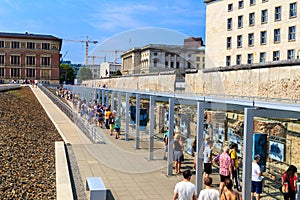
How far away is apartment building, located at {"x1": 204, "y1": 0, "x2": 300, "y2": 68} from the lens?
36906mm

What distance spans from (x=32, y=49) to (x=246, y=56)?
216ft

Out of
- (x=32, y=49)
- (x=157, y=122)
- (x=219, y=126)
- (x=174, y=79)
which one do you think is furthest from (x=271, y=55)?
(x=32, y=49)

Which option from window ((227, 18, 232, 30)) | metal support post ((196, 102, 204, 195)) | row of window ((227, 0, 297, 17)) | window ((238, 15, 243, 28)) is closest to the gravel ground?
metal support post ((196, 102, 204, 195))

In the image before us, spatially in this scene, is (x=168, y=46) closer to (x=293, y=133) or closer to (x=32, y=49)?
(x=293, y=133)

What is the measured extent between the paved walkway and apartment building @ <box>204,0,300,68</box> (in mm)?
21413

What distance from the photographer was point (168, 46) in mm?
6867

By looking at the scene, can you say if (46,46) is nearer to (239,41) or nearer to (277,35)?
(239,41)

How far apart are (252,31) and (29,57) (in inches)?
2603

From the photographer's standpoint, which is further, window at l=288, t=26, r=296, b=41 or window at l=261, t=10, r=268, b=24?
window at l=261, t=10, r=268, b=24

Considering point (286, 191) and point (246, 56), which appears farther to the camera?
point (246, 56)

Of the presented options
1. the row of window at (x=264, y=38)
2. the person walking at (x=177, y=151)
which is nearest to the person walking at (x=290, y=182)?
the person walking at (x=177, y=151)

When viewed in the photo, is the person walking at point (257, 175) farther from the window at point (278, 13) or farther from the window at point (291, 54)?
the window at point (278, 13)

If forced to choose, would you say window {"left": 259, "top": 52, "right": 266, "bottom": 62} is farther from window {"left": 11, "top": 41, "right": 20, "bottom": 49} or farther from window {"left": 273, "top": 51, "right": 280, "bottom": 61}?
window {"left": 11, "top": 41, "right": 20, "bottom": 49}

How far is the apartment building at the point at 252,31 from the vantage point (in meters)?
36.9
